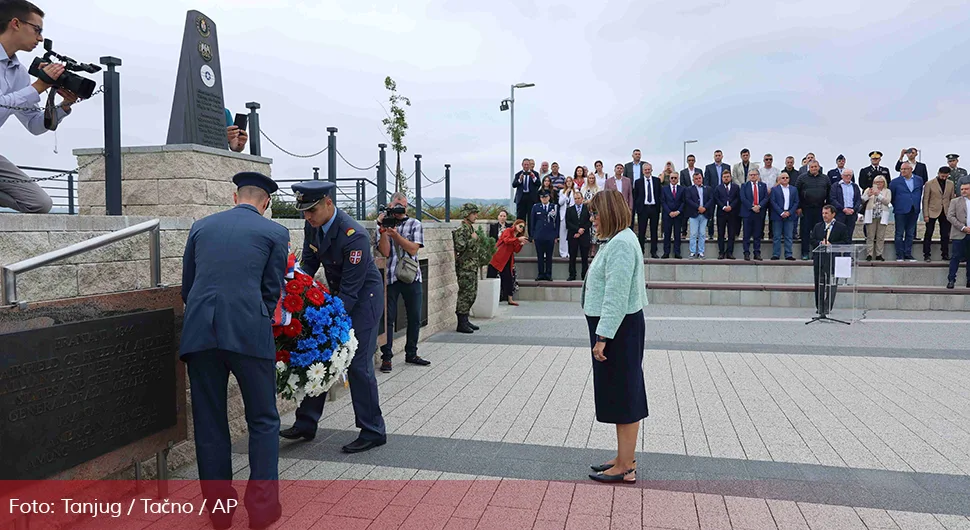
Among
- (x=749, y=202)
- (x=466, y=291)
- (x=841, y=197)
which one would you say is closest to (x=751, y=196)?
(x=749, y=202)

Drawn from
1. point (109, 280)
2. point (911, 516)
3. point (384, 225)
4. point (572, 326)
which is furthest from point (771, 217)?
point (109, 280)

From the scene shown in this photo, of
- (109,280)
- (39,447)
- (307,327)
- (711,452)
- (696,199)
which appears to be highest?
(696,199)

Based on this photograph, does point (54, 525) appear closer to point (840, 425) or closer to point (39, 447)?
point (39, 447)

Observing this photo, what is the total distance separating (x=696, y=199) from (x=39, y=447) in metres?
14.9

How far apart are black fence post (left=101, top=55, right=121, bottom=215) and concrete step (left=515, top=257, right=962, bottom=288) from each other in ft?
41.2

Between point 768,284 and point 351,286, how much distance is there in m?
12.6

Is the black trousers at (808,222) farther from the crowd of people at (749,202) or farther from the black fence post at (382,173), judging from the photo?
the black fence post at (382,173)

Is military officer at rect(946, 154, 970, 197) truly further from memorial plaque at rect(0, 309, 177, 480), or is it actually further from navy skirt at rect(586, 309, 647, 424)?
memorial plaque at rect(0, 309, 177, 480)

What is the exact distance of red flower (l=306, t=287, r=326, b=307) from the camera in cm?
476

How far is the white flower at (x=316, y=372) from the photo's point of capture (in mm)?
4787

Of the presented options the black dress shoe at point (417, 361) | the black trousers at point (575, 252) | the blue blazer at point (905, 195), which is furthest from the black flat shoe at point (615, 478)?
the blue blazer at point (905, 195)

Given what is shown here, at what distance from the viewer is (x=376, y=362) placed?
838cm

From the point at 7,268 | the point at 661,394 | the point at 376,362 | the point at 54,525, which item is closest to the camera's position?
the point at 7,268

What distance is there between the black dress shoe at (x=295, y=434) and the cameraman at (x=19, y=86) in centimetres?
233
